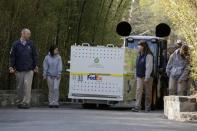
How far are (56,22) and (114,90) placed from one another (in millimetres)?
3246

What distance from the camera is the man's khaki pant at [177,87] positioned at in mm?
17547

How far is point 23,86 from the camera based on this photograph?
17.3 meters

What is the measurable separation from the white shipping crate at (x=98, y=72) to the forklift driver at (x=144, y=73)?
46 centimetres

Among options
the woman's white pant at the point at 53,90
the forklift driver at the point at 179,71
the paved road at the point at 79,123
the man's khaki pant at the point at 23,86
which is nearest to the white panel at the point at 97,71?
the woman's white pant at the point at 53,90

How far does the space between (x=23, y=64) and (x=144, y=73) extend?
335 centimetres

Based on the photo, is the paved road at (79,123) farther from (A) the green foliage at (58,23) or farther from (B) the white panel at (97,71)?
(A) the green foliage at (58,23)

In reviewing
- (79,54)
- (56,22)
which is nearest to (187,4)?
(79,54)

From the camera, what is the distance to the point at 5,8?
17812mm

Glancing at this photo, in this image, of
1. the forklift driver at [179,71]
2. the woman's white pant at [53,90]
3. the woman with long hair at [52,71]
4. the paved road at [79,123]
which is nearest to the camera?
the paved road at [79,123]

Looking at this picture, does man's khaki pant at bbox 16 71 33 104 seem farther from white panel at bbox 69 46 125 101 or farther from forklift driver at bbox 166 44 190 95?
forklift driver at bbox 166 44 190 95

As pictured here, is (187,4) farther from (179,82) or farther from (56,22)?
(56,22)

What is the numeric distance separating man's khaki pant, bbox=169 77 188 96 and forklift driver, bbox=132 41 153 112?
0.66m

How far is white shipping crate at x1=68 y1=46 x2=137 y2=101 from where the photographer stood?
1833 cm

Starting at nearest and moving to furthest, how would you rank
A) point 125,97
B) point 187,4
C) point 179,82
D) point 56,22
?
point 187,4 → point 179,82 → point 125,97 → point 56,22
